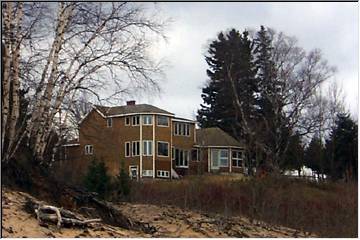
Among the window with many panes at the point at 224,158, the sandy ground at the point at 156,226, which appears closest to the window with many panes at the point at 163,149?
the window with many panes at the point at 224,158

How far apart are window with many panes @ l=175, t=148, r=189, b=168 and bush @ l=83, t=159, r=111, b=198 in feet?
42.3

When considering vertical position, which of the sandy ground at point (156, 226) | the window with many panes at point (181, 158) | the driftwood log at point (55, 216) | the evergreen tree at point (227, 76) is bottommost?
the sandy ground at point (156, 226)

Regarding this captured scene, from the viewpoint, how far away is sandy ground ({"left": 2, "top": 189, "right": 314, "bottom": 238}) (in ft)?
41.9

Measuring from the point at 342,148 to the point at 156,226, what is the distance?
18.1 meters

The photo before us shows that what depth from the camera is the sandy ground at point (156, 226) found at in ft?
41.9

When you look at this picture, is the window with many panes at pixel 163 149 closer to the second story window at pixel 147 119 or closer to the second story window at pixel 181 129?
the second story window at pixel 181 129

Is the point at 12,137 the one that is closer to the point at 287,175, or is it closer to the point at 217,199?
the point at 217,199

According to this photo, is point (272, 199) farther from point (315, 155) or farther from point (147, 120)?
point (147, 120)

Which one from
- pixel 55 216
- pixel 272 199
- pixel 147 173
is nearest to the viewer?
pixel 55 216

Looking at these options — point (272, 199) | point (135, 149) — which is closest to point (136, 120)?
point (135, 149)

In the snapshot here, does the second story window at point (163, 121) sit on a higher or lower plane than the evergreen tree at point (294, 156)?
higher

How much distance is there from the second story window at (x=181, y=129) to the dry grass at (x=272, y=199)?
7910 mm

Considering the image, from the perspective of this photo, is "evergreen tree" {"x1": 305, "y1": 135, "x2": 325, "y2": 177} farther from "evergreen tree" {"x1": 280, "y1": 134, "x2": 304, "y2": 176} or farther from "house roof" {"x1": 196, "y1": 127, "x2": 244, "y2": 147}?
"house roof" {"x1": 196, "y1": 127, "x2": 244, "y2": 147}

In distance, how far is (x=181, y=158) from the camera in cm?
3812
